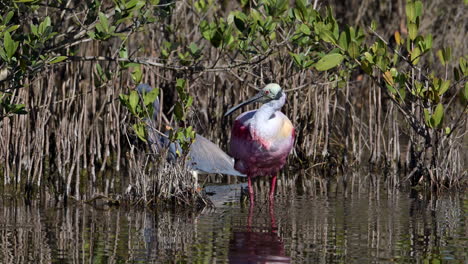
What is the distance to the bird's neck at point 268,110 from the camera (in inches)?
313

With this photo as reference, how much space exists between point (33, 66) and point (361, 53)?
112 inches

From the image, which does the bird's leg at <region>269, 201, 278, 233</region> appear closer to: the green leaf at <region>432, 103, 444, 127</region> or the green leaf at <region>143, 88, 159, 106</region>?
the green leaf at <region>143, 88, 159, 106</region>

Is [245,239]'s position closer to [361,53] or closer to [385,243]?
[385,243]

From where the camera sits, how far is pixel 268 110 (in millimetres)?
7980

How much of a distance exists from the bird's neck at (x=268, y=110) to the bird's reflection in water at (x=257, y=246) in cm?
128

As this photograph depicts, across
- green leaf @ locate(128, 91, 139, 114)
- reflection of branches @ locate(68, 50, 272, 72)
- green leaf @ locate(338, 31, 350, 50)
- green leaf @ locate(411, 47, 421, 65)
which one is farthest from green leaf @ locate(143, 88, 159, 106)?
green leaf @ locate(411, 47, 421, 65)

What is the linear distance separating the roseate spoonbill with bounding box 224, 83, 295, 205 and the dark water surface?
325 mm

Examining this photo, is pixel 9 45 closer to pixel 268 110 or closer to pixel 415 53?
pixel 268 110

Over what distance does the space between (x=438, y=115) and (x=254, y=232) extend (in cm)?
215

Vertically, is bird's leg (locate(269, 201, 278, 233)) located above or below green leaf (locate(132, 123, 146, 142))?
below

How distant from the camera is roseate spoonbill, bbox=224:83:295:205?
7969mm

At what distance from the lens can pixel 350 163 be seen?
32.8ft

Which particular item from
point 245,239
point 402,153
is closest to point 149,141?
point 245,239

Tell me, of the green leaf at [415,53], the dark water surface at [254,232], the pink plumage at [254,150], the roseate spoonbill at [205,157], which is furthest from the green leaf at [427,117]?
the roseate spoonbill at [205,157]
